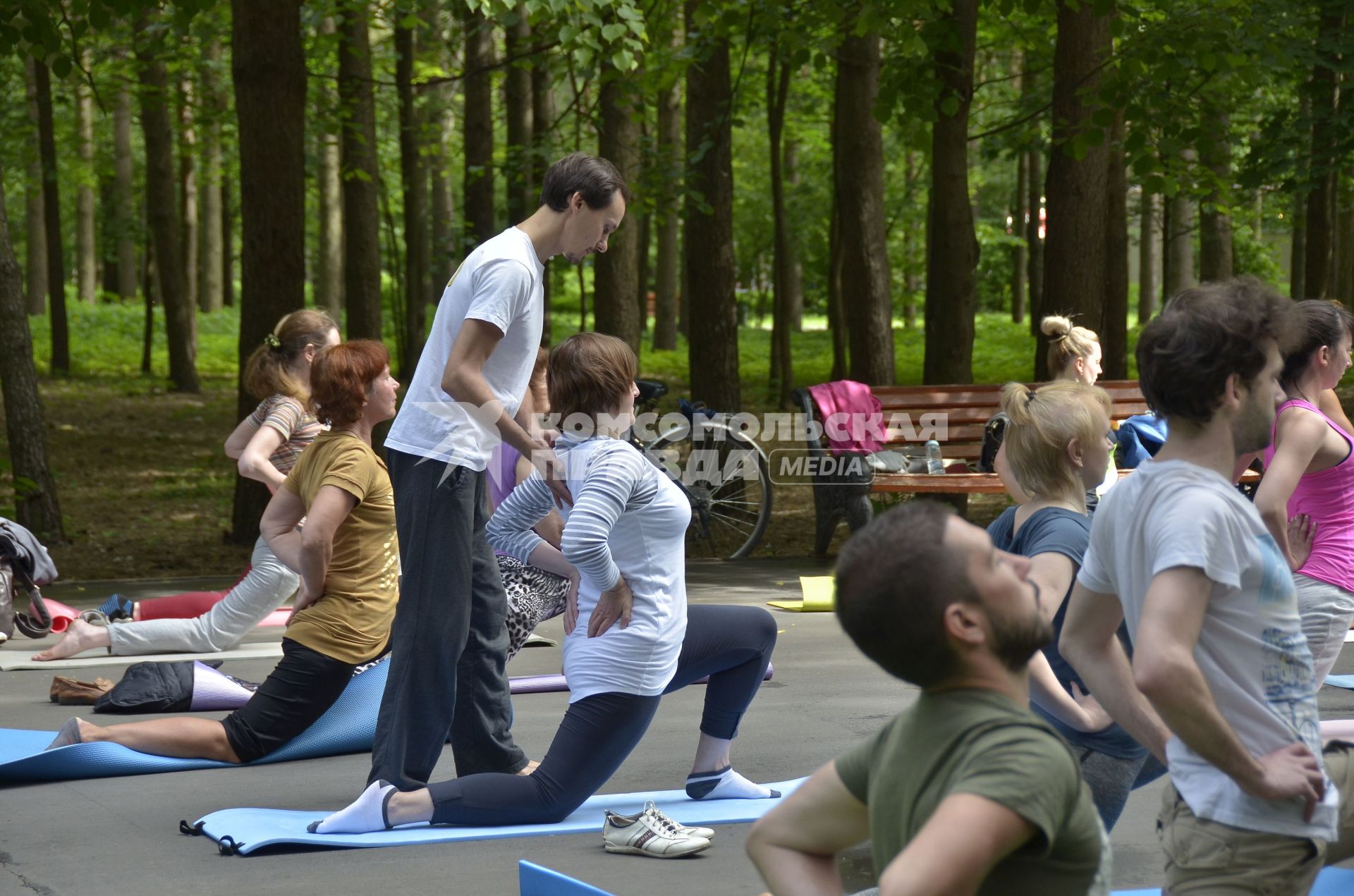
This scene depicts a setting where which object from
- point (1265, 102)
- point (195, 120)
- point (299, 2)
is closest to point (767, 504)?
point (299, 2)

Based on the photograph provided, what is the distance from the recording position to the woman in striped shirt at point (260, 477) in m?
6.99

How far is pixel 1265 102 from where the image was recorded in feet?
72.5

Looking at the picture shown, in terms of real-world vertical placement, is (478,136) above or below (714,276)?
above

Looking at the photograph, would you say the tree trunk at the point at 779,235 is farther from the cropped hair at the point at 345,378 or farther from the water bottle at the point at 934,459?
the cropped hair at the point at 345,378

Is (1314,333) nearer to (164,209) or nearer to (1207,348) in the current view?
(1207,348)

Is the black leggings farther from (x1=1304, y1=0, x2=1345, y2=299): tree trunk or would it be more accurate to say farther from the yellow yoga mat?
(x1=1304, y1=0, x2=1345, y2=299): tree trunk

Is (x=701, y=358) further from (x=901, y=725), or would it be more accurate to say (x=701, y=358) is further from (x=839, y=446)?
(x=901, y=725)

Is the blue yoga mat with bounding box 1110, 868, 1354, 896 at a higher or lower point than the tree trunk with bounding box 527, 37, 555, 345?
lower

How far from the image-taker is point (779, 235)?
18.1 m

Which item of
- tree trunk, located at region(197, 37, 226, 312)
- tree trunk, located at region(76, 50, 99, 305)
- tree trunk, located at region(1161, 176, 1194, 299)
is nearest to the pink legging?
tree trunk, located at region(197, 37, 226, 312)

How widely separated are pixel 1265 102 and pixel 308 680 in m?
20.2

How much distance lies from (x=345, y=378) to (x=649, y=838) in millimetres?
1893

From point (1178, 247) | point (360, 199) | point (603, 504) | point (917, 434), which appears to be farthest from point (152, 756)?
point (1178, 247)

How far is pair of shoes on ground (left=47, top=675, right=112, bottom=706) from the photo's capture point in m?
6.75
